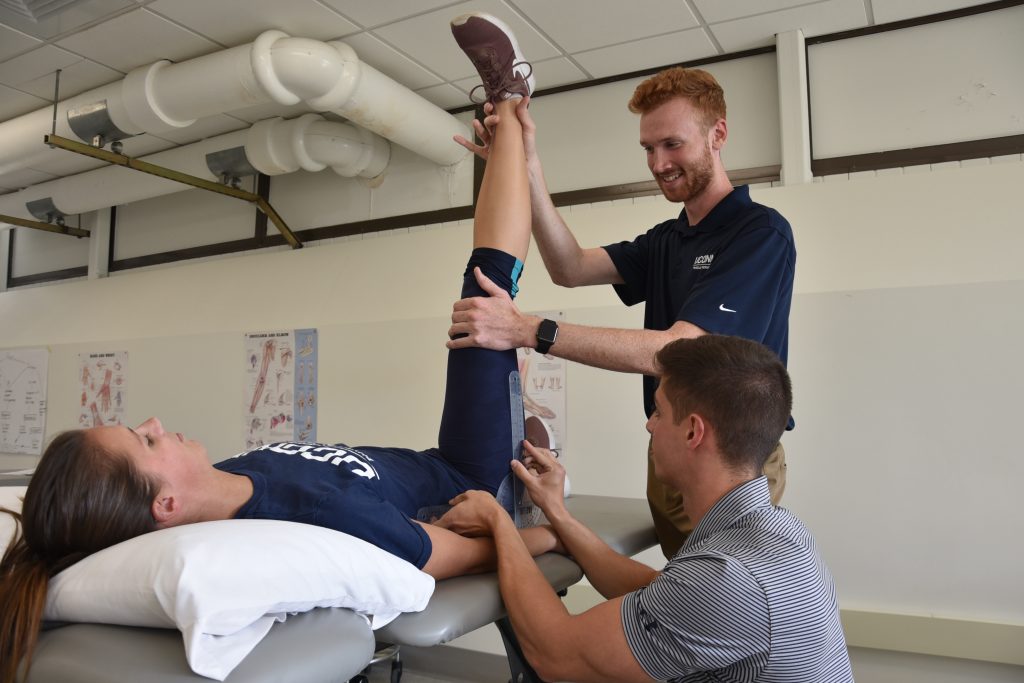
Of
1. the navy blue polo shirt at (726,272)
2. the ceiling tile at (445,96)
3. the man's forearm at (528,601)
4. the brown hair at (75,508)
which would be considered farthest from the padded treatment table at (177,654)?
the ceiling tile at (445,96)

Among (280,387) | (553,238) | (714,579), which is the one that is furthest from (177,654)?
(280,387)

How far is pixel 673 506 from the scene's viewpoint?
5.34ft

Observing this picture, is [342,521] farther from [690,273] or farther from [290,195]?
[290,195]

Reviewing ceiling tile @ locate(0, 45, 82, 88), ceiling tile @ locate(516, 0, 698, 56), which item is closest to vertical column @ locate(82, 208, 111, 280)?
ceiling tile @ locate(0, 45, 82, 88)

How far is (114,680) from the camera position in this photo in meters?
0.78

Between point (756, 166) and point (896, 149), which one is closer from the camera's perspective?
point (896, 149)

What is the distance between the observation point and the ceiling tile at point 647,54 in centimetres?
318

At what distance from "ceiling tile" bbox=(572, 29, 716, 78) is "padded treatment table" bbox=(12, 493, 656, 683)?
271 centimetres

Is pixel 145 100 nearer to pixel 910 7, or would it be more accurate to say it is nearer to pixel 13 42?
pixel 13 42

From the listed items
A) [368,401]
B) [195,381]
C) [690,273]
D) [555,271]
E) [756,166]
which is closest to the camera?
[690,273]

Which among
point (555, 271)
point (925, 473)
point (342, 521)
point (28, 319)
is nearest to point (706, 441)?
point (342, 521)

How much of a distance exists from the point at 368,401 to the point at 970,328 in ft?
8.73

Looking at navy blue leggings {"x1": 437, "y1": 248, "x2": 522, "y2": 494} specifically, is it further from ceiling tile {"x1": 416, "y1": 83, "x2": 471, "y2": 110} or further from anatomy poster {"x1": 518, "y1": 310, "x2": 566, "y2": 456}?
ceiling tile {"x1": 416, "y1": 83, "x2": 471, "y2": 110}

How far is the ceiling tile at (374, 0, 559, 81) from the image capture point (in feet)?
9.82
